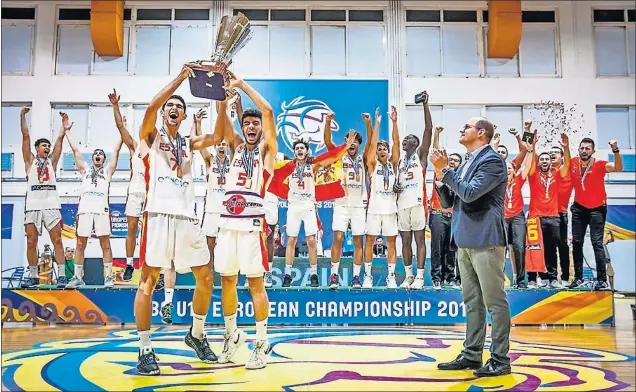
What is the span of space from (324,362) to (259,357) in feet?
1.87

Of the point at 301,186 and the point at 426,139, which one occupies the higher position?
the point at 426,139

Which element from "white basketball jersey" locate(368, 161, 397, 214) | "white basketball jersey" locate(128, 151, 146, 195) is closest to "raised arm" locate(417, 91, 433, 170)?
"white basketball jersey" locate(368, 161, 397, 214)

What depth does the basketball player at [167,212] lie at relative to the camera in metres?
4.16

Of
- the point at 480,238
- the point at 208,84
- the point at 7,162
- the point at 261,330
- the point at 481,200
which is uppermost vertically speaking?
the point at 7,162

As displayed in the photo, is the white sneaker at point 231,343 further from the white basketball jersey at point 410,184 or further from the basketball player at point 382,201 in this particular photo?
the white basketball jersey at point 410,184

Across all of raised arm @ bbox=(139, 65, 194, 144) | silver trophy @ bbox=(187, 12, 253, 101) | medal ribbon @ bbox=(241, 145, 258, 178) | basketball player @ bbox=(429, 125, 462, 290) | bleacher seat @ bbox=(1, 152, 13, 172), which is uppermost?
bleacher seat @ bbox=(1, 152, 13, 172)

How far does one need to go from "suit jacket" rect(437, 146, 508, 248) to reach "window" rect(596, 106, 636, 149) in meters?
11.9

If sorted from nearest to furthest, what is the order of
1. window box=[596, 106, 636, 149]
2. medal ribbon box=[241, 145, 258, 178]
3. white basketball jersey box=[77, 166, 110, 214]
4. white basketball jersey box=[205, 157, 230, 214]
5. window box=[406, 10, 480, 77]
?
medal ribbon box=[241, 145, 258, 178] < white basketball jersey box=[205, 157, 230, 214] < white basketball jersey box=[77, 166, 110, 214] < window box=[596, 106, 636, 149] < window box=[406, 10, 480, 77]

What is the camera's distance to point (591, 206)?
7859 millimetres

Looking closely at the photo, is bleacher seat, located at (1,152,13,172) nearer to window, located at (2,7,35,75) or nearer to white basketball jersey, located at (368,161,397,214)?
window, located at (2,7,35,75)

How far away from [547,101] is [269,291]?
397 inches

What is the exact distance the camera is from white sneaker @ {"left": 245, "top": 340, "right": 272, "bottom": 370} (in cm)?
421

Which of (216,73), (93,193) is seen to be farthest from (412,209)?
(93,193)

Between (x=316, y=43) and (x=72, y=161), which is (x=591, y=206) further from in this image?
(x=72, y=161)
